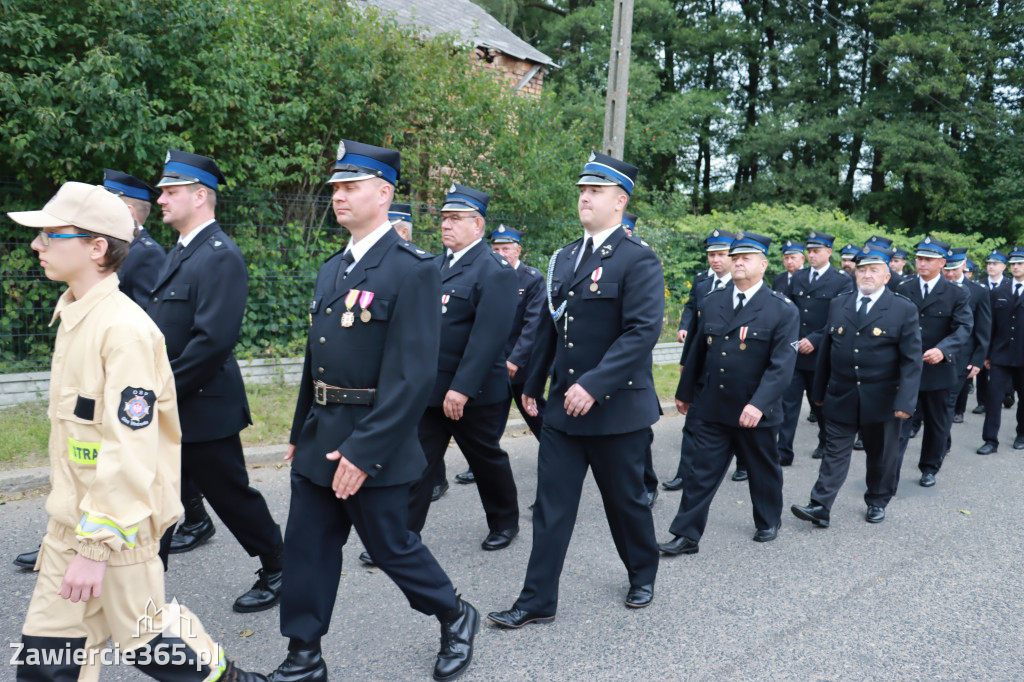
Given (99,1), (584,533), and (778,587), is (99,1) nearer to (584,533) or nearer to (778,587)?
(584,533)

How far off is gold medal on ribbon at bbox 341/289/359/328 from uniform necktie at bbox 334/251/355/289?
4.2 inches

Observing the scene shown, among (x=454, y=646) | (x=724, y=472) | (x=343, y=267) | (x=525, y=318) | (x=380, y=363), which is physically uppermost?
(x=343, y=267)

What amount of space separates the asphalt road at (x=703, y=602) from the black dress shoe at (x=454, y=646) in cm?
9

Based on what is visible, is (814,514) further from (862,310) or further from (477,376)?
(477,376)

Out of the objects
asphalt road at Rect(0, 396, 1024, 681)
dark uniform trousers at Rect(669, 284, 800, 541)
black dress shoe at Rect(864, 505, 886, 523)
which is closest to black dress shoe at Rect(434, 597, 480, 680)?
asphalt road at Rect(0, 396, 1024, 681)

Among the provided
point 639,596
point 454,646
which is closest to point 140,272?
point 454,646

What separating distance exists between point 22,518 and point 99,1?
530 cm

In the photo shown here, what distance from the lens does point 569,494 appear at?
3.89m

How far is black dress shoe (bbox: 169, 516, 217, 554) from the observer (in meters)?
4.55

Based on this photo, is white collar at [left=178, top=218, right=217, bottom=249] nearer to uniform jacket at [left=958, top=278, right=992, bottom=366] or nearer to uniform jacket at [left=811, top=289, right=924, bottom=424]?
uniform jacket at [left=811, top=289, right=924, bottom=424]

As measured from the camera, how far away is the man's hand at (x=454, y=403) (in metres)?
4.43

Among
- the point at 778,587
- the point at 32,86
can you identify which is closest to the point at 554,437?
the point at 778,587

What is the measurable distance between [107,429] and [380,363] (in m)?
1.00

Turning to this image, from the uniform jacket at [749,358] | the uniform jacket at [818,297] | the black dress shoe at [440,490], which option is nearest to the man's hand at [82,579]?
the black dress shoe at [440,490]
